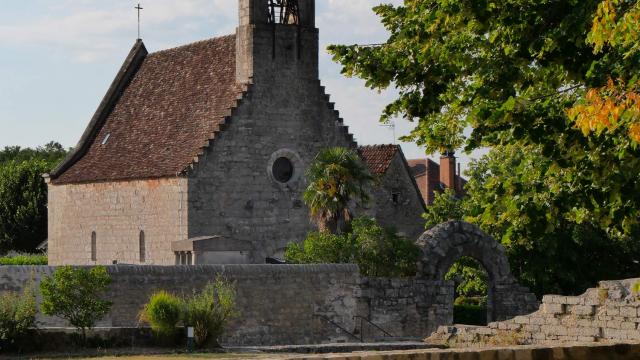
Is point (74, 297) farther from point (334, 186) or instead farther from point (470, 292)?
point (470, 292)

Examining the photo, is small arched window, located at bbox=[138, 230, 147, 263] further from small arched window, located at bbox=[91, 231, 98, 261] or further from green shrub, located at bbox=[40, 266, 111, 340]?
green shrub, located at bbox=[40, 266, 111, 340]

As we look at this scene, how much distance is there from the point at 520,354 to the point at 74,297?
1530 cm

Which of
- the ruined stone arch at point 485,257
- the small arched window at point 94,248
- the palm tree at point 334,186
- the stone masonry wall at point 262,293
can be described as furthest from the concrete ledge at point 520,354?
the small arched window at point 94,248

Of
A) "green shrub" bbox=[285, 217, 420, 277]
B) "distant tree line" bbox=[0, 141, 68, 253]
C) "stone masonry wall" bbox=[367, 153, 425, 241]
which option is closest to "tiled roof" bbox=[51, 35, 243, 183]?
"stone masonry wall" bbox=[367, 153, 425, 241]

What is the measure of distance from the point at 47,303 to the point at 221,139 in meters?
18.4

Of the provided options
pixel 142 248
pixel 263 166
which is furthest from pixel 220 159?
pixel 142 248

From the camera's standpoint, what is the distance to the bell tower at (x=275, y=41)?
51.0 metres

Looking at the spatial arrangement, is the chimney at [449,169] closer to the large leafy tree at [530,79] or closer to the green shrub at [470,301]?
the green shrub at [470,301]

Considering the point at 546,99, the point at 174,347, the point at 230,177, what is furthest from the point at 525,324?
the point at 230,177

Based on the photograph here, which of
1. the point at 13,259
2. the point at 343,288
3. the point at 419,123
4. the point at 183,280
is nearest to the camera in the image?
the point at 419,123

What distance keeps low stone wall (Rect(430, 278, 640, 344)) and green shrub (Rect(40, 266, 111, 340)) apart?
854 centimetres

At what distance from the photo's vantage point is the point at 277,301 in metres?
38.4

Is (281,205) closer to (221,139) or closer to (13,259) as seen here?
(221,139)

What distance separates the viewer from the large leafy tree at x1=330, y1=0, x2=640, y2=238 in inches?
734
